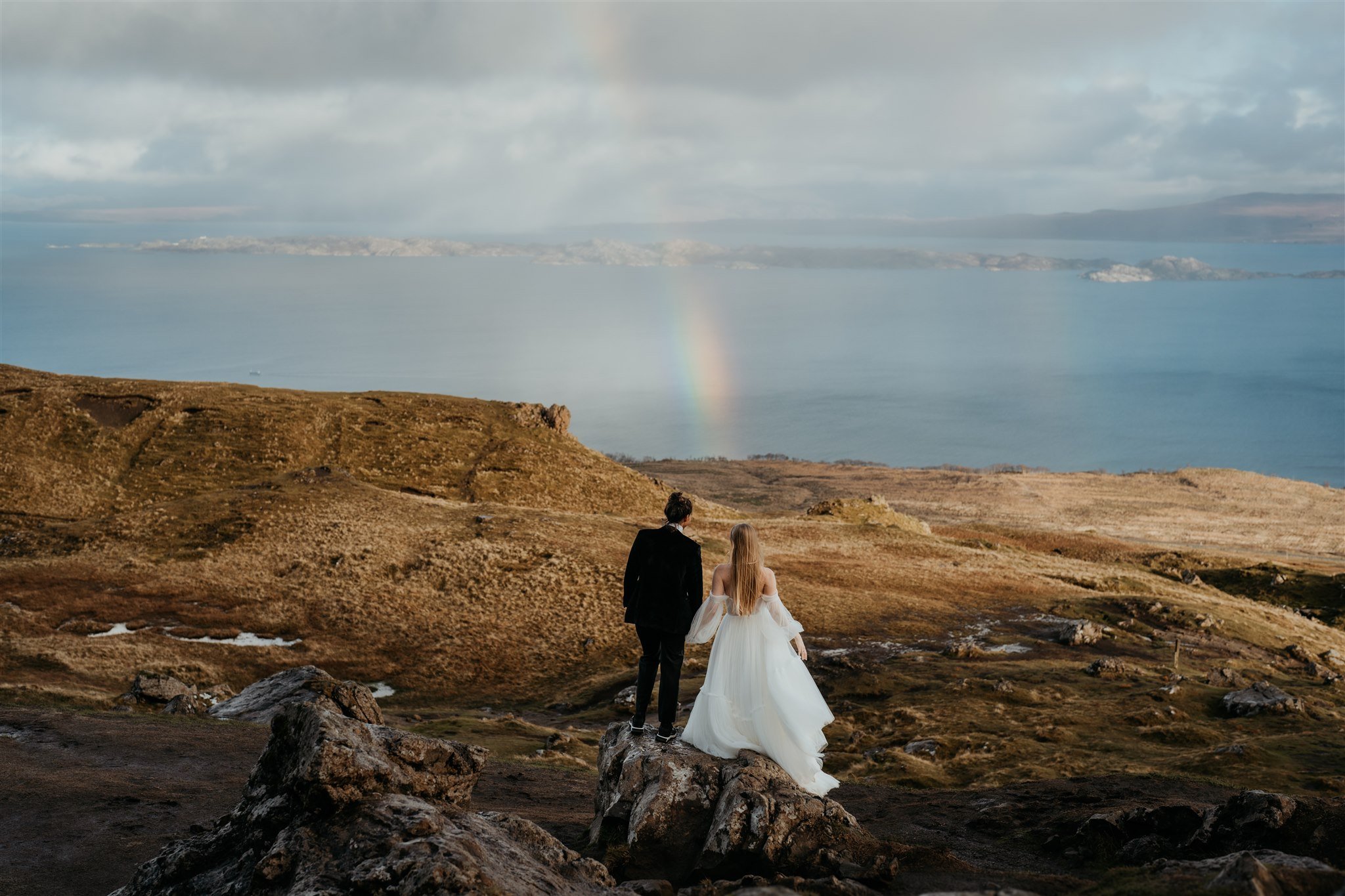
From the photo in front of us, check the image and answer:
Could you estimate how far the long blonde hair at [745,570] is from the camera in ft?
44.4

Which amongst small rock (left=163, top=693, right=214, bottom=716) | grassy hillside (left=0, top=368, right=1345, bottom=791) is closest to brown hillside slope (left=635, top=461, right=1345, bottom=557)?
grassy hillside (left=0, top=368, right=1345, bottom=791)

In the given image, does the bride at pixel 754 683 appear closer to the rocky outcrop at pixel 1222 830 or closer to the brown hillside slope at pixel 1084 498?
the rocky outcrop at pixel 1222 830

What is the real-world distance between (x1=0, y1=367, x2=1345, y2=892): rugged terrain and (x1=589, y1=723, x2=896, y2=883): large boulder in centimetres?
208

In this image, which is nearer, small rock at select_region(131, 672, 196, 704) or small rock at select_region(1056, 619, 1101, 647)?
small rock at select_region(131, 672, 196, 704)

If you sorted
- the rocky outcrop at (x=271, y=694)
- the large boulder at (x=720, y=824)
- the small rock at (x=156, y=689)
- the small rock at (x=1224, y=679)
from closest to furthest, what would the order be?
1. the large boulder at (x=720, y=824)
2. the rocky outcrop at (x=271, y=694)
3. the small rock at (x=156, y=689)
4. the small rock at (x=1224, y=679)

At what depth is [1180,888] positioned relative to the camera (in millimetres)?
9242

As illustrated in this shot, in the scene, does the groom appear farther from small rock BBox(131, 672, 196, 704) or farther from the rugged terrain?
small rock BBox(131, 672, 196, 704)

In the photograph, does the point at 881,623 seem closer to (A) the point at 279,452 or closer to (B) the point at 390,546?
(B) the point at 390,546

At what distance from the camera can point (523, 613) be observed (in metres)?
42.8

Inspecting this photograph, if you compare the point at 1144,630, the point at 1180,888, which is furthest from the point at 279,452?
the point at 1180,888

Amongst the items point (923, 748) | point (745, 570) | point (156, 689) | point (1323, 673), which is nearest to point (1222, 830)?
point (745, 570)

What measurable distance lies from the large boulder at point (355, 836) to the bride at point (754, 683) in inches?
117

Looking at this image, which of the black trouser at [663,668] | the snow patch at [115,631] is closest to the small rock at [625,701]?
the black trouser at [663,668]

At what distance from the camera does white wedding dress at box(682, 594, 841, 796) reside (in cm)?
1358
